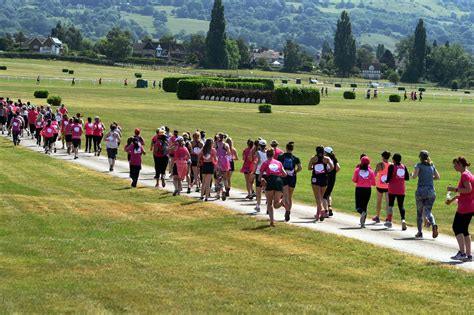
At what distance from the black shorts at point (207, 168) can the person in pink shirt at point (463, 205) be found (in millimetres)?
9628

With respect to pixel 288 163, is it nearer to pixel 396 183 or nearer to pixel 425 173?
pixel 396 183

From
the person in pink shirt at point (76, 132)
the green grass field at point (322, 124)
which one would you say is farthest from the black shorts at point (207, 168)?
the person in pink shirt at point (76, 132)

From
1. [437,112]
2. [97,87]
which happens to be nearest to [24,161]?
[437,112]

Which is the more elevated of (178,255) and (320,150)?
(320,150)

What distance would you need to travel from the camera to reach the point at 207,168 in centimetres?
2594

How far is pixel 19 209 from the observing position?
77.3 ft

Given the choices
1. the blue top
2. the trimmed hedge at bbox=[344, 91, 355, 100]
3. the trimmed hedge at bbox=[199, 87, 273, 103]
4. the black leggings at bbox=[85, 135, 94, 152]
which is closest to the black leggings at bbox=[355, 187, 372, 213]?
the blue top

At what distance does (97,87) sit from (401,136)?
5875cm

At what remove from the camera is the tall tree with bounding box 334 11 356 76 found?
190125 mm

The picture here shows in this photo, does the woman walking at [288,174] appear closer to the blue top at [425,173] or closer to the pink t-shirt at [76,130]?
the blue top at [425,173]

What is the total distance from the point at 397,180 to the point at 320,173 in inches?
71.1

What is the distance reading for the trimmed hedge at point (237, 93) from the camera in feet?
292

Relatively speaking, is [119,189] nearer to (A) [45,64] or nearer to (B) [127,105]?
(B) [127,105]

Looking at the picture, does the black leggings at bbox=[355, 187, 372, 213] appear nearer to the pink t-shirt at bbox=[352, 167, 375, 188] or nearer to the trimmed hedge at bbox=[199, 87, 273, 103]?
the pink t-shirt at bbox=[352, 167, 375, 188]
